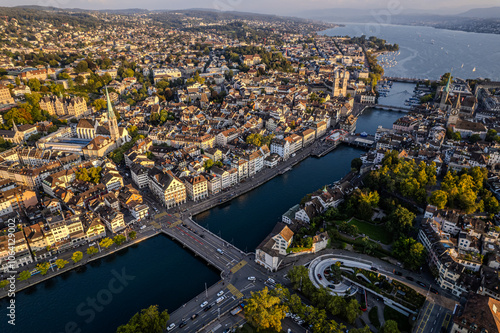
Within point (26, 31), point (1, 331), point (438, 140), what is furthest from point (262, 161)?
point (26, 31)

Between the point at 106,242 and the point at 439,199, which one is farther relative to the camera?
the point at 439,199

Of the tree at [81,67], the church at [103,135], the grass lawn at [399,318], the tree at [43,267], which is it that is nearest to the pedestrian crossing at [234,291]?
the grass lawn at [399,318]

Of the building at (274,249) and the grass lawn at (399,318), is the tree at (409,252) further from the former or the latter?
the building at (274,249)

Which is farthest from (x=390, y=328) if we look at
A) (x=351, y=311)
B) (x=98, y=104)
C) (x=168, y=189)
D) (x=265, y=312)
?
(x=98, y=104)

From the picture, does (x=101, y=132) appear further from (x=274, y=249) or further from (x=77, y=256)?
(x=274, y=249)

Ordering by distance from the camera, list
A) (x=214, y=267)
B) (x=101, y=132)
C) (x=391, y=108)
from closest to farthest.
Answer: (x=214, y=267)
(x=101, y=132)
(x=391, y=108)
